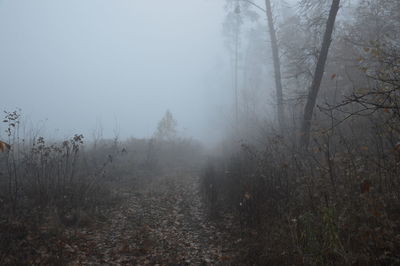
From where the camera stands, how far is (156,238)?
215 inches

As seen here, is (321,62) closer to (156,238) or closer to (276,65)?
(276,65)

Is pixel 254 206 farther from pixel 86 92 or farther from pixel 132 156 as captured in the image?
pixel 86 92

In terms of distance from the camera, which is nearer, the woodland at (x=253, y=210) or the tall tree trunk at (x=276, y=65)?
the woodland at (x=253, y=210)

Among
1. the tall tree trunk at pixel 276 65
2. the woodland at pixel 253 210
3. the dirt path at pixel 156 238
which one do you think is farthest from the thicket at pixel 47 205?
the tall tree trunk at pixel 276 65

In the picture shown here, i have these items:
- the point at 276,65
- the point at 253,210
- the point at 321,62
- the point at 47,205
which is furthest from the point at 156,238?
the point at 276,65

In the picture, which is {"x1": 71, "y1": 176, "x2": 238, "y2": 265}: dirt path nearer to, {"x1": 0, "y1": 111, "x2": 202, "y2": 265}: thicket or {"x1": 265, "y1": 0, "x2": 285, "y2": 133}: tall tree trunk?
{"x1": 0, "y1": 111, "x2": 202, "y2": 265}: thicket

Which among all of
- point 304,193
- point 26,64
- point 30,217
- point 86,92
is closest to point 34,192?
point 30,217

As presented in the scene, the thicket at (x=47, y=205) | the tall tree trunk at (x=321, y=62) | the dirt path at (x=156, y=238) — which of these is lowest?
the dirt path at (x=156, y=238)

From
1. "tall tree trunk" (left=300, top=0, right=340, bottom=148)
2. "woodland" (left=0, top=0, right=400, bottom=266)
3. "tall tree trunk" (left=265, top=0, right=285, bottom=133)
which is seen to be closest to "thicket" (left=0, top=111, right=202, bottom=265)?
"woodland" (left=0, top=0, right=400, bottom=266)

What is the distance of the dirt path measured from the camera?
462 cm

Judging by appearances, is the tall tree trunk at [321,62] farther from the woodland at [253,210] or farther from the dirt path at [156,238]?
the dirt path at [156,238]

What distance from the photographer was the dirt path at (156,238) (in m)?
4.62

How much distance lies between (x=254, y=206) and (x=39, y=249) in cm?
438

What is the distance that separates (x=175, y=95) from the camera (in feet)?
392
